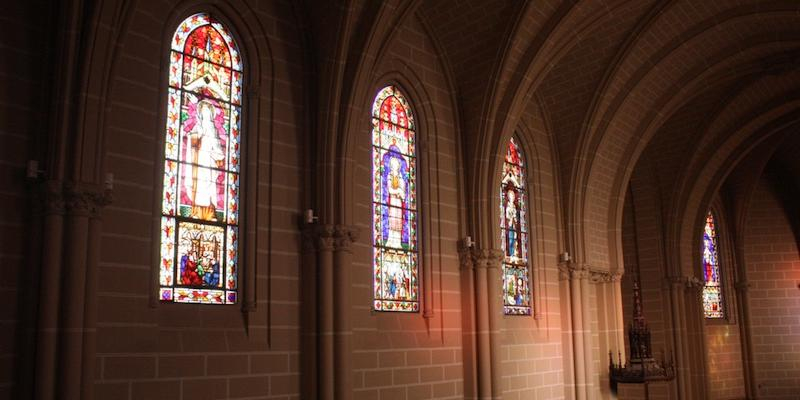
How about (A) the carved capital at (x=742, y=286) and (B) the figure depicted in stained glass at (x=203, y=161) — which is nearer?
(B) the figure depicted in stained glass at (x=203, y=161)

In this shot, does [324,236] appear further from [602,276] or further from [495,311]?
[602,276]

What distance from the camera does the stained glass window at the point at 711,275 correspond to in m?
25.0

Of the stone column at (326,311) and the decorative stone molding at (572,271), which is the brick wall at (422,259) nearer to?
the stone column at (326,311)

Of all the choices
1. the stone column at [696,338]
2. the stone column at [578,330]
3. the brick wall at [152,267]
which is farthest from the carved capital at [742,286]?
the brick wall at [152,267]

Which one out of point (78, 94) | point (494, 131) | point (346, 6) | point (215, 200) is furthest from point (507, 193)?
point (78, 94)

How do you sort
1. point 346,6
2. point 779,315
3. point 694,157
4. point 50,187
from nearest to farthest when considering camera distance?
1. point 50,187
2. point 346,6
3. point 694,157
4. point 779,315

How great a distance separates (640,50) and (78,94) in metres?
11.8

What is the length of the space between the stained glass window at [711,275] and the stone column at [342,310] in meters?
16.5

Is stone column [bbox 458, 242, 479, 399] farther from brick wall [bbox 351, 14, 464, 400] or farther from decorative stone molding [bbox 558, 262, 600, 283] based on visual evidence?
decorative stone molding [bbox 558, 262, 600, 283]

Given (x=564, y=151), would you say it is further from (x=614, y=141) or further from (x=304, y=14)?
(x=304, y=14)

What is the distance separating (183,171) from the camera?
10.7m

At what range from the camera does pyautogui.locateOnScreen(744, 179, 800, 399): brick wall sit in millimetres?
25203

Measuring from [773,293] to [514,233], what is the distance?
1356 centimetres

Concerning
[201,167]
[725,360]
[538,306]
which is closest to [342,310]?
[201,167]
